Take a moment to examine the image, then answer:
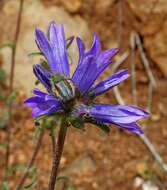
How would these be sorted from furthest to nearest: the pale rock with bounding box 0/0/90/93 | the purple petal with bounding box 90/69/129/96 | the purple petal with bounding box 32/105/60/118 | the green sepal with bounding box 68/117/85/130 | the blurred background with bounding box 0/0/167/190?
the pale rock with bounding box 0/0/90/93
the blurred background with bounding box 0/0/167/190
the purple petal with bounding box 90/69/129/96
the green sepal with bounding box 68/117/85/130
the purple petal with bounding box 32/105/60/118

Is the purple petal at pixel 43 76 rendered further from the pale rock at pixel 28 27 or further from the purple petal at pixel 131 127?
the pale rock at pixel 28 27

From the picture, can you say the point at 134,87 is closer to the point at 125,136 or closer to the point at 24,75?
the point at 125,136

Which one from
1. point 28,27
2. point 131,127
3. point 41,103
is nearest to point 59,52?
point 41,103

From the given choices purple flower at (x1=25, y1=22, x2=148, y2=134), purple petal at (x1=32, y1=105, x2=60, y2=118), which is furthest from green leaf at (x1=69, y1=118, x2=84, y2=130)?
purple petal at (x1=32, y1=105, x2=60, y2=118)

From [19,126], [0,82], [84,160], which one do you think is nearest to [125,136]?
[84,160]

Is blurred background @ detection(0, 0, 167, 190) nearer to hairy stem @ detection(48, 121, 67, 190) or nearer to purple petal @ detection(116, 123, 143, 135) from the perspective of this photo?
hairy stem @ detection(48, 121, 67, 190)

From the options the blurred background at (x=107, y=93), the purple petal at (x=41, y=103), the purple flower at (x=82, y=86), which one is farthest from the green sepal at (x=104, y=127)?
the blurred background at (x=107, y=93)
